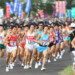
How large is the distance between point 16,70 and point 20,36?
2291 millimetres

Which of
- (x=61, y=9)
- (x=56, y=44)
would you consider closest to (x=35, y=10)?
(x=61, y=9)

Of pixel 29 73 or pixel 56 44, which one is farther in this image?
pixel 56 44

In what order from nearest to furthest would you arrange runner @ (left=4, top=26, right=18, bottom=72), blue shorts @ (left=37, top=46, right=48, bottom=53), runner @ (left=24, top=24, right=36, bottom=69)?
runner @ (left=4, top=26, right=18, bottom=72)
blue shorts @ (left=37, top=46, right=48, bottom=53)
runner @ (left=24, top=24, right=36, bottom=69)

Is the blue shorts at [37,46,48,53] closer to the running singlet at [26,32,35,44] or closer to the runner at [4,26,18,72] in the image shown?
the running singlet at [26,32,35,44]

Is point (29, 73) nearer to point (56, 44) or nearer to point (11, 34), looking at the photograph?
point (11, 34)

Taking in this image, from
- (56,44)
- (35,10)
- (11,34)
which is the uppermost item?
(11,34)

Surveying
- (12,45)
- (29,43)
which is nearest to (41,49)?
(29,43)

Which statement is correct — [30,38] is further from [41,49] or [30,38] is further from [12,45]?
[12,45]

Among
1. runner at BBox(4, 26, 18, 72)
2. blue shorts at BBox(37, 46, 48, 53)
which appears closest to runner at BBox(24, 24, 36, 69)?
blue shorts at BBox(37, 46, 48, 53)

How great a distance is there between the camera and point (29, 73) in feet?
47.2

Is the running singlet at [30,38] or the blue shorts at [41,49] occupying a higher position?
the running singlet at [30,38]

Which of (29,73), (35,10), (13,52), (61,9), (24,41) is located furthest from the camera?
(35,10)

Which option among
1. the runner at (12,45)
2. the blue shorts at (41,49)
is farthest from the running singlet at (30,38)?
the runner at (12,45)

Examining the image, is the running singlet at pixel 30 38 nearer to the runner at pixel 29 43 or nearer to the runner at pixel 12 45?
the runner at pixel 29 43
